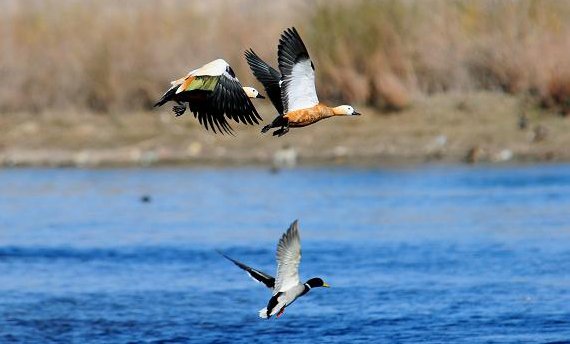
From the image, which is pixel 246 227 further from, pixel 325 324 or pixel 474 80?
pixel 474 80

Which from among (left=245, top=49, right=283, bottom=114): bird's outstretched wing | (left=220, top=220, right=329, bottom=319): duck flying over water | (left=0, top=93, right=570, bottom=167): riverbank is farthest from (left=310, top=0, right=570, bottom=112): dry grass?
(left=245, top=49, right=283, bottom=114): bird's outstretched wing

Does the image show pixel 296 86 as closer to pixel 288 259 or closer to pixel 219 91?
pixel 219 91

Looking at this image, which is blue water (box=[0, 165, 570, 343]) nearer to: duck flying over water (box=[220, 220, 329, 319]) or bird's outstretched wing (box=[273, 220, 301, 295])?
duck flying over water (box=[220, 220, 329, 319])

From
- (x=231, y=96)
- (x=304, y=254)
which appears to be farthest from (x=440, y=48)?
(x=231, y=96)

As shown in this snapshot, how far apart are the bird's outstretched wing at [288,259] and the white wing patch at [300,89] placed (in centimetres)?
84

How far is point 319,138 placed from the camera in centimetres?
2761

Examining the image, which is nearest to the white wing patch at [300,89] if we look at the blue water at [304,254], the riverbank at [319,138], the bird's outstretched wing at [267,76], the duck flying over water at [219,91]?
the duck flying over water at [219,91]

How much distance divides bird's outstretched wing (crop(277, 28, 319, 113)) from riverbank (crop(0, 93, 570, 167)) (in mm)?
15572

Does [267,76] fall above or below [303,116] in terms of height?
above

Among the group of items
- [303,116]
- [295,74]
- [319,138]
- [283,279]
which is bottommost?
[283,279]

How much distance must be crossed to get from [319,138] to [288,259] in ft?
55.1

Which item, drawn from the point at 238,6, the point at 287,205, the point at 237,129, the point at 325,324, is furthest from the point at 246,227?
the point at 238,6

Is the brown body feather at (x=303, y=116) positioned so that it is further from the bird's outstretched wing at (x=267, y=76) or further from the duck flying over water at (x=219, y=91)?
the bird's outstretched wing at (x=267, y=76)

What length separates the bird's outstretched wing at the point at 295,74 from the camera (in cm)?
1015
